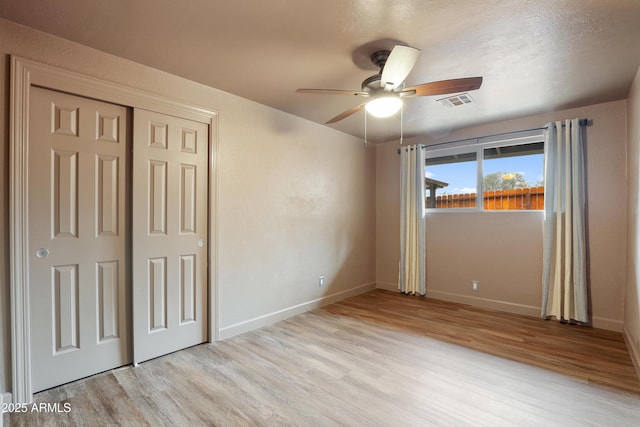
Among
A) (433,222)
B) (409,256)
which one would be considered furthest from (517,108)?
(409,256)

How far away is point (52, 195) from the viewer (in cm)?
210

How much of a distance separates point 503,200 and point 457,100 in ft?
5.42

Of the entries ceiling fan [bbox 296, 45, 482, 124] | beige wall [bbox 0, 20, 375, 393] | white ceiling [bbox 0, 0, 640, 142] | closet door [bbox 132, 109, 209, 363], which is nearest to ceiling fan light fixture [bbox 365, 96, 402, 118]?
ceiling fan [bbox 296, 45, 482, 124]

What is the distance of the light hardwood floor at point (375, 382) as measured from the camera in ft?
6.05

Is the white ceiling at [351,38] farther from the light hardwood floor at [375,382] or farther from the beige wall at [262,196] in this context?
the light hardwood floor at [375,382]

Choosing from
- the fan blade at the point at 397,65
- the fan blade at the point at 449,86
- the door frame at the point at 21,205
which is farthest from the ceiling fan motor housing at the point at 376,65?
the door frame at the point at 21,205

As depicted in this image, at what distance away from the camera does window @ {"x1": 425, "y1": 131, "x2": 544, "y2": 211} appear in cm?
378

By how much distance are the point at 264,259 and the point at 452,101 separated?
2.67 metres

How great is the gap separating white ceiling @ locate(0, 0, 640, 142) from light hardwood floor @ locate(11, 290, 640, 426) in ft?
8.02

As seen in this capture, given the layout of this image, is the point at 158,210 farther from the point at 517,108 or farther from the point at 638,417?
the point at 517,108

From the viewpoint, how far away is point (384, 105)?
2291 millimetres

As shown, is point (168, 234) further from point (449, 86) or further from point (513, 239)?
point (513, 239)

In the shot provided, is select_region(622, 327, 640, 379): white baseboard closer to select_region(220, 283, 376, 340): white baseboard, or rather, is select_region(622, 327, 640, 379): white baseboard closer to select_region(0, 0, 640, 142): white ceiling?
select_region(0, 0, 640, 142): white ceiling

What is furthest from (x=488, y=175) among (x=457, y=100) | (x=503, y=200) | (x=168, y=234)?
(x=168, y=234)
